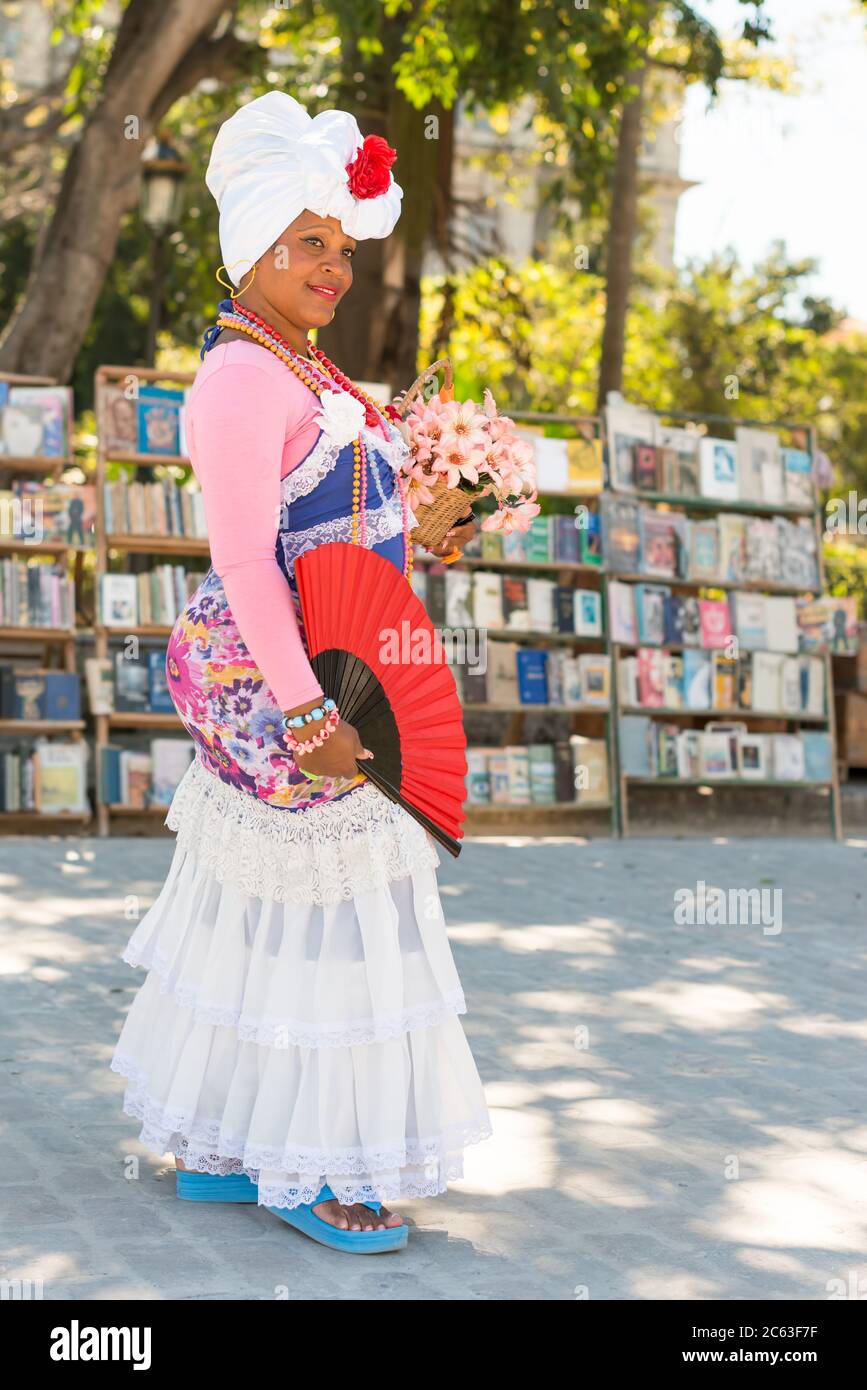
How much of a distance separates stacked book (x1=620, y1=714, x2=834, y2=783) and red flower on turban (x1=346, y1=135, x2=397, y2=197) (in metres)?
7.34

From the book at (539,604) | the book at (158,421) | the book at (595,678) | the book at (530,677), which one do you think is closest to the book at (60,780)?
the book at (158,421)

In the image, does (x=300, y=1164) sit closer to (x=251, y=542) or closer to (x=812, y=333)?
(x=251, y=542)

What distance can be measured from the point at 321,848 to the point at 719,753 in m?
7.66

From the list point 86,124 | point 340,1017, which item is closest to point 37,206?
point 86,124

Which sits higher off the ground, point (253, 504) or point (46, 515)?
point (46, 515)

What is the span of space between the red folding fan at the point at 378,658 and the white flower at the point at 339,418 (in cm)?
21

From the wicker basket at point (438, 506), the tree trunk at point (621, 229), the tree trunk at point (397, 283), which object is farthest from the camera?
the tree trunk at point (621, 229)

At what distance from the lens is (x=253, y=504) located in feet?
11.3

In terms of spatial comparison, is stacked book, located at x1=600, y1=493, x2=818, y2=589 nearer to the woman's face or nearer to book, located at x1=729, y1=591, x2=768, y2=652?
book, located at x1=729, y1=591, x2=768, y2=652

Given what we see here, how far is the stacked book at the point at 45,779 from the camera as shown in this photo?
373 inches

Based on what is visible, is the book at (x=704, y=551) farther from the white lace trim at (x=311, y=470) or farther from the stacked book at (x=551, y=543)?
the white lace trim at (x=311, y=470)

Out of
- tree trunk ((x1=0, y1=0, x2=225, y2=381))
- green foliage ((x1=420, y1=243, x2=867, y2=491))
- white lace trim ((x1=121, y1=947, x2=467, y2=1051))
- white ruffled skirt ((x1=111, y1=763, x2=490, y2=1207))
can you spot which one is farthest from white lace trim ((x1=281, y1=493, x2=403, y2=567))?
green foliage ((x1=420, y1=243, x2=867, y2=491))

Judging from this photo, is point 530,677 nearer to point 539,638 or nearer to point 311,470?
point 539,638

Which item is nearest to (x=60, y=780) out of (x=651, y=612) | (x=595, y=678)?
(x=595, y=678)
